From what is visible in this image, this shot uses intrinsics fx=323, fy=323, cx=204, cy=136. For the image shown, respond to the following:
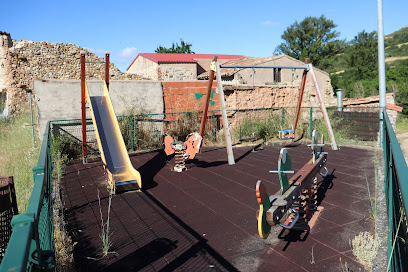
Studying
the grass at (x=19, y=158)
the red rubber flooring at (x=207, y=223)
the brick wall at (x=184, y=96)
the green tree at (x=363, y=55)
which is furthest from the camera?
the green tree at (x=363, y=55)

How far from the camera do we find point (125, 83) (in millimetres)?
10633

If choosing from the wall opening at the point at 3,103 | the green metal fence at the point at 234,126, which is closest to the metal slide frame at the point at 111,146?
the green metal fence at the point at 234,126

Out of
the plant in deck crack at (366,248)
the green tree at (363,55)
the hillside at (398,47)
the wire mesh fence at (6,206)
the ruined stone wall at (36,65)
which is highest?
the hillside at (398,47)

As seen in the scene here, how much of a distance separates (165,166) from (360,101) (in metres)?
13.1

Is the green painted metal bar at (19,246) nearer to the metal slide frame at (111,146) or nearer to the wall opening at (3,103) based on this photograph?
the metal slide frame at (111,146)

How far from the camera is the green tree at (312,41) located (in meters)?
48.0

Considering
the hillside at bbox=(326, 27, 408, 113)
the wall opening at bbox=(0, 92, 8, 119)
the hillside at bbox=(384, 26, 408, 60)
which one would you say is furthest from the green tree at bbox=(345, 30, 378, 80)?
the wall opening at bbox=(0, 92, 8, 119)

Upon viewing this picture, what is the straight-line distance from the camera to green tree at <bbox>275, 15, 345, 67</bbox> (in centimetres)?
4797

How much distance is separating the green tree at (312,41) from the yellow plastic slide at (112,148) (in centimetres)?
4385

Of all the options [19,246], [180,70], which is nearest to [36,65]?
[180,70]

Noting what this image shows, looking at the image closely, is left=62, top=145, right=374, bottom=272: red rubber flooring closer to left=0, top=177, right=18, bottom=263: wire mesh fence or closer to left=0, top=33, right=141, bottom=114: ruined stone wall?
left=0, top=177, right=18, bottom=263: wire mesh fence

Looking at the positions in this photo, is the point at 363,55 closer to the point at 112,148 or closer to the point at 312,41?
the point at 312,41

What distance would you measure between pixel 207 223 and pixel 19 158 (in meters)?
7.04

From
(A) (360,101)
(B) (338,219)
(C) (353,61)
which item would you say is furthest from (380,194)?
(C) (353,61)
